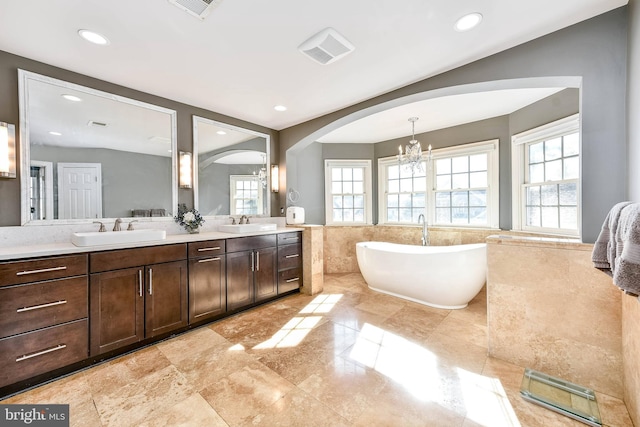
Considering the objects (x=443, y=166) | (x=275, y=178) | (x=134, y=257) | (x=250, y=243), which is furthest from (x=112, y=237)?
(x=443, y=166)

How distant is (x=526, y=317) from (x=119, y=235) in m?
3.36

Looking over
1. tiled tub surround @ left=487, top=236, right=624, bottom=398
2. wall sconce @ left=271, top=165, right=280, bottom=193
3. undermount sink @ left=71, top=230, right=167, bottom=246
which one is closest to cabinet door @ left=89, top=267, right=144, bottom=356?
undermount sink @ left=71, top=230, right=167, bottom=246

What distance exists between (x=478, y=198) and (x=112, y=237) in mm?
4547

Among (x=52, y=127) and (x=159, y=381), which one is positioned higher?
(x=52, y=127)

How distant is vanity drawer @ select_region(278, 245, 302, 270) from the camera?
3.35m

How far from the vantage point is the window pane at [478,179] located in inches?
150

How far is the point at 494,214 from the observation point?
366 centimetres

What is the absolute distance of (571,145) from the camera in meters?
2.77

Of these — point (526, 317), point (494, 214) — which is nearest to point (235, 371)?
point (526, 317)

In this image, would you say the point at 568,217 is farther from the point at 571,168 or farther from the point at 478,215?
the point at 478,215

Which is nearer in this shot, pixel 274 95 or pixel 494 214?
pixel 274 95

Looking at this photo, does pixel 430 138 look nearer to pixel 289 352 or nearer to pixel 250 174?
pixel 250 174

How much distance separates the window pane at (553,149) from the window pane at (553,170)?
0.20 ft

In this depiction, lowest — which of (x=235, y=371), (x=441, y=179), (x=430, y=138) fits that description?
(x=235, y=371)
